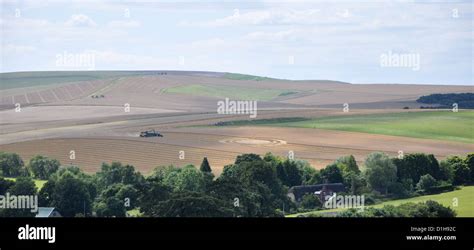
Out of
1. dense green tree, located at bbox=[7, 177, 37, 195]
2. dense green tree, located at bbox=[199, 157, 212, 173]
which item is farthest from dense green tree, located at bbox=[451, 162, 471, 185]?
dense green tree, located at bbox=[7, 177, 37, 195]

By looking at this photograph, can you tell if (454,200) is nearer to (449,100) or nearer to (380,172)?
(380,172)

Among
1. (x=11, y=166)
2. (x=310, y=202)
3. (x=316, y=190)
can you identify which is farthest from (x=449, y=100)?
(x=11, y=166)

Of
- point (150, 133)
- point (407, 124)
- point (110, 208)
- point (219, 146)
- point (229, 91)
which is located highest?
point (229, 91)

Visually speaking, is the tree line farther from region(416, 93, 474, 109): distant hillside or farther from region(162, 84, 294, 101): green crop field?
region(162, 84, 294, 101): green crop field

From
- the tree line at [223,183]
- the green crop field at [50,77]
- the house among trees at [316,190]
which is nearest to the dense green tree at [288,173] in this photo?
the tree line at [223,183]

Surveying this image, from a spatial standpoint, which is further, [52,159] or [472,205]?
[52,159]

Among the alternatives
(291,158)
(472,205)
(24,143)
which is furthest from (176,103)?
(472,205)
